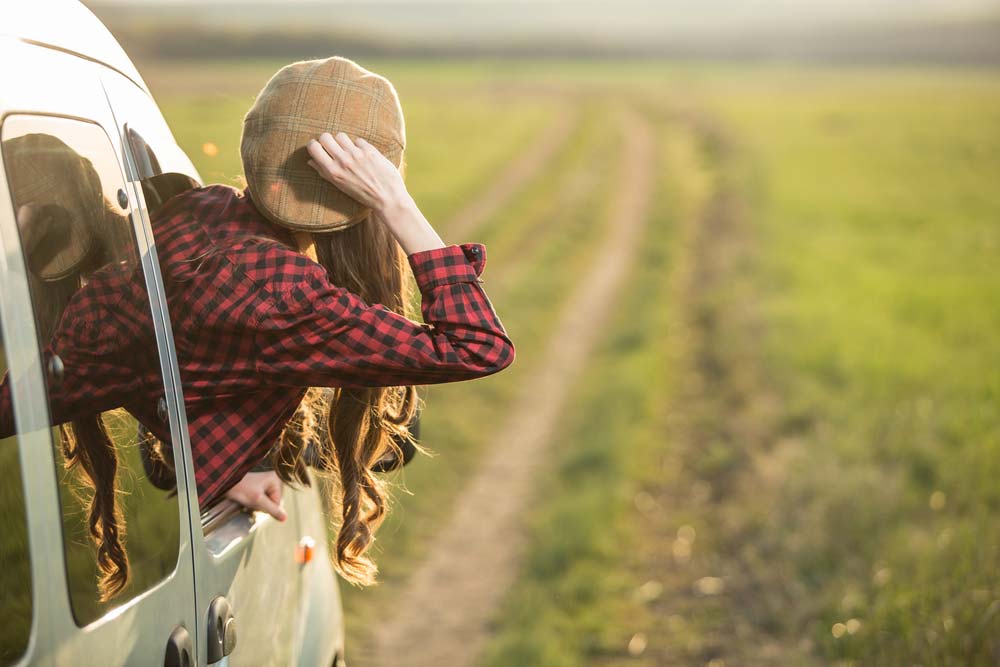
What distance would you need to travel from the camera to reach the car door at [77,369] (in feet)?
4.30

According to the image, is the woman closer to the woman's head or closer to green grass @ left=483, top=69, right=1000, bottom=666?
the woman's head

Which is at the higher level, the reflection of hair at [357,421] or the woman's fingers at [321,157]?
the woman's fingers at [321,157]

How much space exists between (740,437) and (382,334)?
206 inches

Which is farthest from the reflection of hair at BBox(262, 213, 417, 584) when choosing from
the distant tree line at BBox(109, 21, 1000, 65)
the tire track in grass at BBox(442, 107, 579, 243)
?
the distant tree line at BBox(109, 21, 1000, 65)

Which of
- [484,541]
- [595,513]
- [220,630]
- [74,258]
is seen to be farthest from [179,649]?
[595,513]

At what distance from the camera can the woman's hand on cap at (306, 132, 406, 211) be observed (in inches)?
73.5

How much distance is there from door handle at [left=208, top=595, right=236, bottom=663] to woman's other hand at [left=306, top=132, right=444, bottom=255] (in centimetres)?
77

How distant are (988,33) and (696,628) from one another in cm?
7801

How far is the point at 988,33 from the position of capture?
70.4 metres

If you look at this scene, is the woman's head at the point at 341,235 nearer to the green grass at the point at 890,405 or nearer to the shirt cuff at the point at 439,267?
the shirt cuff at the point at 439,267

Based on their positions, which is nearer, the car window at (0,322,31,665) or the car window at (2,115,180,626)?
the car window at (0,322,31,665)

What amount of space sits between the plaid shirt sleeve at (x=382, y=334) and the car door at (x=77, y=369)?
0.22 meters

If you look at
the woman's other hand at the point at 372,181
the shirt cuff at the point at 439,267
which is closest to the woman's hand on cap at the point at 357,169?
the woman's other hand at the point at 372,181

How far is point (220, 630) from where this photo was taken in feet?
5.94
